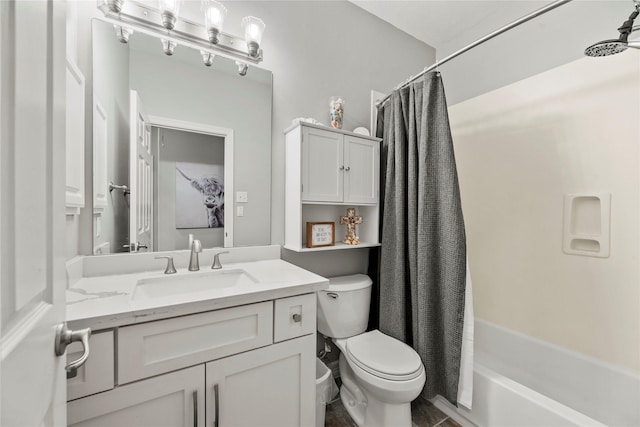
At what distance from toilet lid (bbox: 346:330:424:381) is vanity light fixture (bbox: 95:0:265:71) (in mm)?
1648

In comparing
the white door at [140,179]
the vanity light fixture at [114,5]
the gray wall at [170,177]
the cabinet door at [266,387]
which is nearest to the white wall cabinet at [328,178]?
the gray wall at [170,177]

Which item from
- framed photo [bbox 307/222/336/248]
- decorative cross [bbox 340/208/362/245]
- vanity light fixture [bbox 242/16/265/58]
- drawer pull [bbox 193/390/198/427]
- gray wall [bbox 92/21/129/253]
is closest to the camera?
drawer pull [bbox 193/390/198/427]

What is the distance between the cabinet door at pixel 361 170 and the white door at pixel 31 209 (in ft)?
4.38

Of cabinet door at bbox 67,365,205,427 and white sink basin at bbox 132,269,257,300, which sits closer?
cabinet door at bbox 67,365,205,427

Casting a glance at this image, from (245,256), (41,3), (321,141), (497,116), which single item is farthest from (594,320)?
(41,3)

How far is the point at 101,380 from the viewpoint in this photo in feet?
2.44

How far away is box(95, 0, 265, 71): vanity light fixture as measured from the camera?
1.19 metres

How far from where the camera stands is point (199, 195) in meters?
1.39

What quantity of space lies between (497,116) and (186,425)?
249cm

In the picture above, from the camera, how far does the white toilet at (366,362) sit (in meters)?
1.23

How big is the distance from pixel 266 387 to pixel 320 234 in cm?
87

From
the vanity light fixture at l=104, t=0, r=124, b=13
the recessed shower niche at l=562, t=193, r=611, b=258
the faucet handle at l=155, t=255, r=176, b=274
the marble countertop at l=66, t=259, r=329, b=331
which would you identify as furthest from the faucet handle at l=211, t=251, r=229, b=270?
the recessed shower niche at l=562, t=193, r=611, b=258

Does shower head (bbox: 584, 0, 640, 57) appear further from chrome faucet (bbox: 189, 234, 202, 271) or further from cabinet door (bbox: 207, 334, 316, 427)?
chrome faucet (bbox: 189, 234, 202, 271)

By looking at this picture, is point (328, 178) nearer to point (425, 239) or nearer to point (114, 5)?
point (425, 239)
